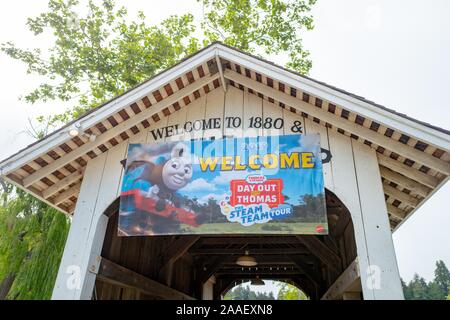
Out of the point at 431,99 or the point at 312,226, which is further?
the point at 431,99

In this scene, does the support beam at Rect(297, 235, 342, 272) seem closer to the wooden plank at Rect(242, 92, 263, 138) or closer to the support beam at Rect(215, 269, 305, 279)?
the wooden plank at Rect(242, 92, 263, 138)

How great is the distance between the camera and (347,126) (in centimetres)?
407

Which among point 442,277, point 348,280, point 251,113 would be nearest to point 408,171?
point 348,280

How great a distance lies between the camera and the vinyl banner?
3771 mm

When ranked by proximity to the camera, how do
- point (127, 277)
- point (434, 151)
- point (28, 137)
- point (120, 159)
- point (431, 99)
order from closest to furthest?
point (434, 151) → point (120, 159) → point (127, 277) → point (28, 137) → point (431, 99)

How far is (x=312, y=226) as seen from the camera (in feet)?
12.1

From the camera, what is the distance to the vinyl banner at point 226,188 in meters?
3.77

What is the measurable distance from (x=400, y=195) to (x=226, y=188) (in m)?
2.52

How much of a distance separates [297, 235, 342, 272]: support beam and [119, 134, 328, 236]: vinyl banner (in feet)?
8.77

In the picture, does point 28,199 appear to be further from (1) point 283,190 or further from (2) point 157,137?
(1) point 283,190

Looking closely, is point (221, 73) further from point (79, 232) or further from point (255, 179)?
point (79, 232)
